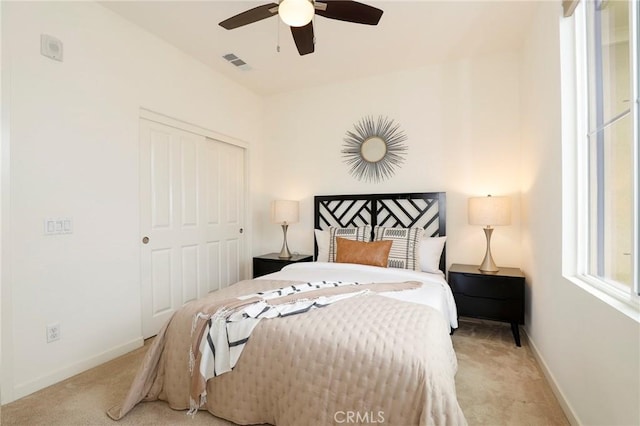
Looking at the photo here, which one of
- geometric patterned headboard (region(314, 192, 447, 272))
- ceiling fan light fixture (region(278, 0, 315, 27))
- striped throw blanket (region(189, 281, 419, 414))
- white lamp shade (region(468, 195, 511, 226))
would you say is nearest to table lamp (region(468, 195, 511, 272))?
white lamp shade (region(468, 195, 511, 226))

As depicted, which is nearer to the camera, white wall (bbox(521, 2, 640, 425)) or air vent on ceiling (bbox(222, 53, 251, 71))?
white wall (bbox(521, 2, 640, 425))

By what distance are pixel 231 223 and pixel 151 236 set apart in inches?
42.8

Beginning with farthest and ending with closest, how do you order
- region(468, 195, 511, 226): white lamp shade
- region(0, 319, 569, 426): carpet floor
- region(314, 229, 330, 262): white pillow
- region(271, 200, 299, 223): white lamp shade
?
region(271, 200, 299, 223): white lamp shade → region(314, 229, 330, 262): white pillow → region(468, 195, 511, 226): white lamp shade → region(0, 319, 569, 426): carpet floor

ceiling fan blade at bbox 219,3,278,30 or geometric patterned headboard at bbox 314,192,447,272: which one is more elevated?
ceiling fan blade at bbox 219,3,278,30

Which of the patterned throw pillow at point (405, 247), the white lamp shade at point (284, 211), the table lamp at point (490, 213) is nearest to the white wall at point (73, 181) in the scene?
the white lamp shade at point (284, 211)

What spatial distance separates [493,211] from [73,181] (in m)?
3.36

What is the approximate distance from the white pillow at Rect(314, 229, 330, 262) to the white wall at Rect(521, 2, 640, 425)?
187 centimetres

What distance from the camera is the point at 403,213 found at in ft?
11.0

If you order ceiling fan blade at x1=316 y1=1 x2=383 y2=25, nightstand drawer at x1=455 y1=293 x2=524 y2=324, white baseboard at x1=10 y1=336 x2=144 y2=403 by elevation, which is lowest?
white baseboard at x1=10 y1=336 x2=144 y2=403

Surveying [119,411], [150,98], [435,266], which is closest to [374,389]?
[119,411]

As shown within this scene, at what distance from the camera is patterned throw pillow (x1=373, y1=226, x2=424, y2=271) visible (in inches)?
113

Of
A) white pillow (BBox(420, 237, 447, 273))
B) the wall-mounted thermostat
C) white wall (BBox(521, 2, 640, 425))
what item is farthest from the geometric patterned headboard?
the wall-mounted thermostat

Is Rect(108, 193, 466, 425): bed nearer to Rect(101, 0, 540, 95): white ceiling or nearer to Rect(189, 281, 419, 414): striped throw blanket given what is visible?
Rect(189, 281, 419, 414): striped throw blanket

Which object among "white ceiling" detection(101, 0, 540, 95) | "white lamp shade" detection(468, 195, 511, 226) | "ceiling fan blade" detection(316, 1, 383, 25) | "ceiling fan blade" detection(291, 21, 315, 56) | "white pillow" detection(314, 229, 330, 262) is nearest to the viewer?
"ceiling fan blade" detection(316, 1, 383, 25)
